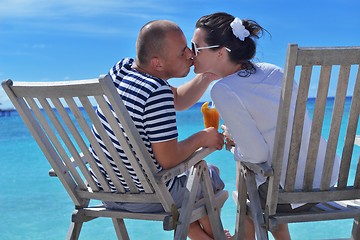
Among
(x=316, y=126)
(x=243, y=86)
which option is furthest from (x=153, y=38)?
(x=316, y=126)

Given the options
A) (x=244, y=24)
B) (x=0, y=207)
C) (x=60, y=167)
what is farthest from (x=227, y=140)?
(x=0, y=207)

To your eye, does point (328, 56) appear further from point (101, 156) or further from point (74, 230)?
point (74, 230)

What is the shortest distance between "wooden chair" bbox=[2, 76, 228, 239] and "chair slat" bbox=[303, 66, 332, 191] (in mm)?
489

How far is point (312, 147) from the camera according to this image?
2352 millimetres

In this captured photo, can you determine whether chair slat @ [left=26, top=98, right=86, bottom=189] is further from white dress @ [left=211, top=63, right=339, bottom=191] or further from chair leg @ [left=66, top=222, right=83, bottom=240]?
white dress @ [left=211, top=63, right=339, bottom=191]

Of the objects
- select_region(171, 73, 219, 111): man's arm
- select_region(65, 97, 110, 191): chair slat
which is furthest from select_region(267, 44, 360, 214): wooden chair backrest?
select_region(171, 73, 219, 111): man's arm

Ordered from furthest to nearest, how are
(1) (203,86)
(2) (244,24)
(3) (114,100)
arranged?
1. (1) (203,86)
2. (2) (244,24)
3. (3) (114,100)

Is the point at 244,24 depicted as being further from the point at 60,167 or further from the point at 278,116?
the point at 60,167

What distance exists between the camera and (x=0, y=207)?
303 inches

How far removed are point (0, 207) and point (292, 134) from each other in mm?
6247

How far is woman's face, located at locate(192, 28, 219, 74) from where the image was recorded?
267 centimetres

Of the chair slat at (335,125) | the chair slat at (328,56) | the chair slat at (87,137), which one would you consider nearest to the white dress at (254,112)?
the chair slat at (335,125)

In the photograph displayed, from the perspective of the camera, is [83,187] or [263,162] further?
[83,187]

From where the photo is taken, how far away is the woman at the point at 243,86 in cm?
244
